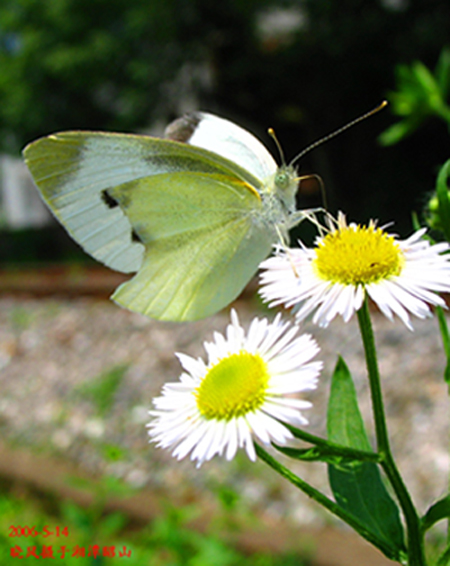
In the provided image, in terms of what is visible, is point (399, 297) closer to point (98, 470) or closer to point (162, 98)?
point (98, 470)

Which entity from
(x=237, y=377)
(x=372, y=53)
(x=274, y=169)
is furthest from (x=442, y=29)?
(x=237, y=377)

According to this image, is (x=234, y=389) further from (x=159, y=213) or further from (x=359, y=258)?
(x=159, y=213)

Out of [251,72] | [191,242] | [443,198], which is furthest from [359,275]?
[251,72]

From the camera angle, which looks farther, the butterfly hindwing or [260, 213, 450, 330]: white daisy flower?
the butterfly hindwing

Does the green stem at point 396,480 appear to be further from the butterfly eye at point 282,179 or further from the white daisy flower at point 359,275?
the butterfly eye at point 282,179

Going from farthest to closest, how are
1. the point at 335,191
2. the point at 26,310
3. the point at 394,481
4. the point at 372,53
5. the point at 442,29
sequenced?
the point at 335,191 → the point at 372,53 → the point at 442,29 → the point at 26,310 → the point at 394,481

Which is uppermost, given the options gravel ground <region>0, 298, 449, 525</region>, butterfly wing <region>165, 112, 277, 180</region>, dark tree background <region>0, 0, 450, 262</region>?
dark tree background <region>0, 0, 450, 262</region>

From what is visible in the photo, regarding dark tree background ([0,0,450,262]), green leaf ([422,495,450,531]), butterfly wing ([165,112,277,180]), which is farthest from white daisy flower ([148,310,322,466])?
dark tree background ([0,0,450,262])

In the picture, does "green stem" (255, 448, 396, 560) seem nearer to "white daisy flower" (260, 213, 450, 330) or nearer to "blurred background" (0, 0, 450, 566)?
"white daisy flower" (260, 213, 450, 330)
